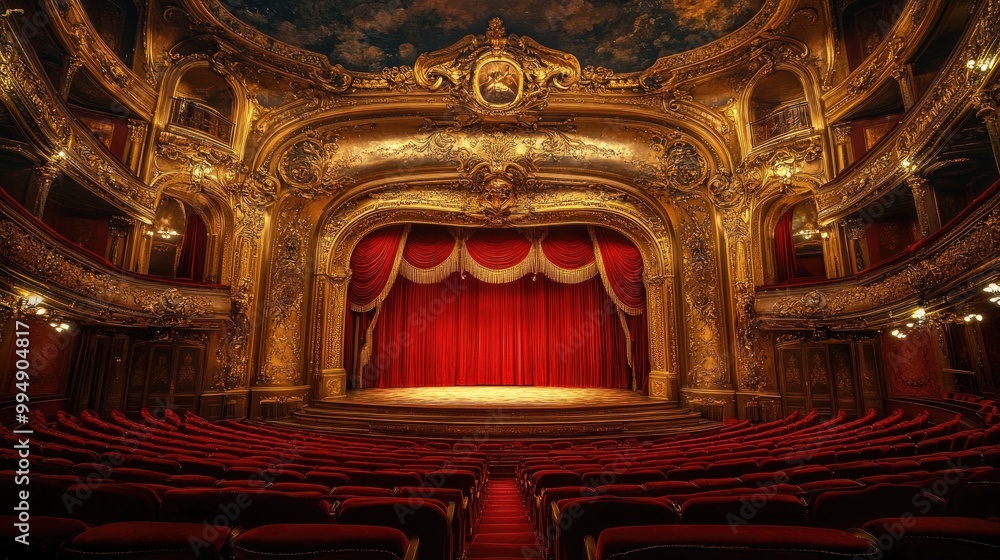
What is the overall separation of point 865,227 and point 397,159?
32.6 feet

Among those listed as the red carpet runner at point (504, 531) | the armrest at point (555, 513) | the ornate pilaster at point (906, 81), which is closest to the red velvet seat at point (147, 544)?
the armrest at point (555, 513)

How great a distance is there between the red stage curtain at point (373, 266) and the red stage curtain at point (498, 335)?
5.26 feet

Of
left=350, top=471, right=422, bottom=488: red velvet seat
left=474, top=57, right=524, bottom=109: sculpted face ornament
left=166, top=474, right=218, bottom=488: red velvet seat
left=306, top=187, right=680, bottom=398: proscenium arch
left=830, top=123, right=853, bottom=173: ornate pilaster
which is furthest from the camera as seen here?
left=306, top=187, right=680, bottom=398: proscenium arch

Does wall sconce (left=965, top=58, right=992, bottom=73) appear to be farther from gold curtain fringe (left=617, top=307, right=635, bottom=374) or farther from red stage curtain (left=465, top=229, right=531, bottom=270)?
red stage curtain (left=465, top=229, right=531, bottom=270)

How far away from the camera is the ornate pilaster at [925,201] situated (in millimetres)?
7160

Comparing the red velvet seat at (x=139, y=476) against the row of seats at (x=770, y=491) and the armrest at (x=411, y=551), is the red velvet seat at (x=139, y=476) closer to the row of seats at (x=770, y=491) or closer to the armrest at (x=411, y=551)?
the armrest at (x=411, y=551)

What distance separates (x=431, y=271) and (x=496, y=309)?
2684 millimetres

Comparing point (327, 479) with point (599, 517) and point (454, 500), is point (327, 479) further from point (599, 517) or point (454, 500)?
point (599, 517)

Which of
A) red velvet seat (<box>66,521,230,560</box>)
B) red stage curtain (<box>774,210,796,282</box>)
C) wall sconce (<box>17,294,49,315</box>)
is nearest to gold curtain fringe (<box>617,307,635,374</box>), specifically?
red stage curtain (<box>774,210,796,282</box>)

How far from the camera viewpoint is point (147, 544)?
1.46m

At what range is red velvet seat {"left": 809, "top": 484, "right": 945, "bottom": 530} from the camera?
6.70 feet

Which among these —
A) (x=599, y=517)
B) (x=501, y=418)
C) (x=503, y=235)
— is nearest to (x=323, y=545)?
(x=599, y=517)

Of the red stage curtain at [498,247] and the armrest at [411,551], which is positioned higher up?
the red stage curtain at [498,247]

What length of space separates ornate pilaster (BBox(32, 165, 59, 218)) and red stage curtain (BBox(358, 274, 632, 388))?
8194 mm
